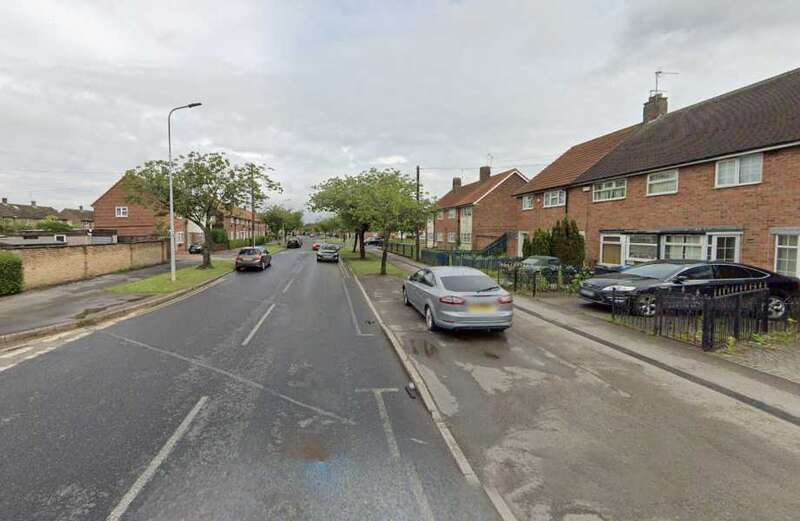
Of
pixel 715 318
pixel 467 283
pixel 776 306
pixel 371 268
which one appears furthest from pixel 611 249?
pixel 371 268

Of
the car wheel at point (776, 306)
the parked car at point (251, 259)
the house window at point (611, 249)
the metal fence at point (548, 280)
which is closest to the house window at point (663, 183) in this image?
the house window at point (611, 249)

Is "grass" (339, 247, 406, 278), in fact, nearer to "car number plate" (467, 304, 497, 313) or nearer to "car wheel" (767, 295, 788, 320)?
"car number plate" (467, 304, 497, 313)

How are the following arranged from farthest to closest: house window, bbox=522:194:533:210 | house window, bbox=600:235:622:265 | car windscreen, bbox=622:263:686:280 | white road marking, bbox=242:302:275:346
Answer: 1. house window, bbox=522:194:533:210
2. house window, bbox=600:235:622:265
3. car windscreen, bbox=622:263:686:280
4. white road marking, bbox=242:302:275:346

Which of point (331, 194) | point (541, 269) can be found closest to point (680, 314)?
point (541, 269)

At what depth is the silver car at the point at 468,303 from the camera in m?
7.91

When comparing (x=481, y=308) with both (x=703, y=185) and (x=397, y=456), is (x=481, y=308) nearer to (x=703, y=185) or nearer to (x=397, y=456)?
(x=397, y=456)

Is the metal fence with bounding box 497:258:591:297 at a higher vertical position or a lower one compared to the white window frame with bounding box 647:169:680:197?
lower

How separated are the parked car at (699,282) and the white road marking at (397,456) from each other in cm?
757

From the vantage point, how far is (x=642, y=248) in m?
16.5

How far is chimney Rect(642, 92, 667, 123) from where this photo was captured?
2100 cm

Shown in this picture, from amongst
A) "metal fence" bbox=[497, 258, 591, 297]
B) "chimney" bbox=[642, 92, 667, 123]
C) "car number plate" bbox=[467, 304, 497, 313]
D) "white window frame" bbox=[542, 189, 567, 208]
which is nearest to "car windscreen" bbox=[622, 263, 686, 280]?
"metal fence" bbox=[497, 258, 591, 297]

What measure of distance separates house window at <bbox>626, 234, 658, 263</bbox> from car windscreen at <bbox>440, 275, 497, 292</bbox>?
10994 millimetres

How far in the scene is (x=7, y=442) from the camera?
3863 millimetres

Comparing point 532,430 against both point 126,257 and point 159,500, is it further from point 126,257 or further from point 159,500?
point 126,257
